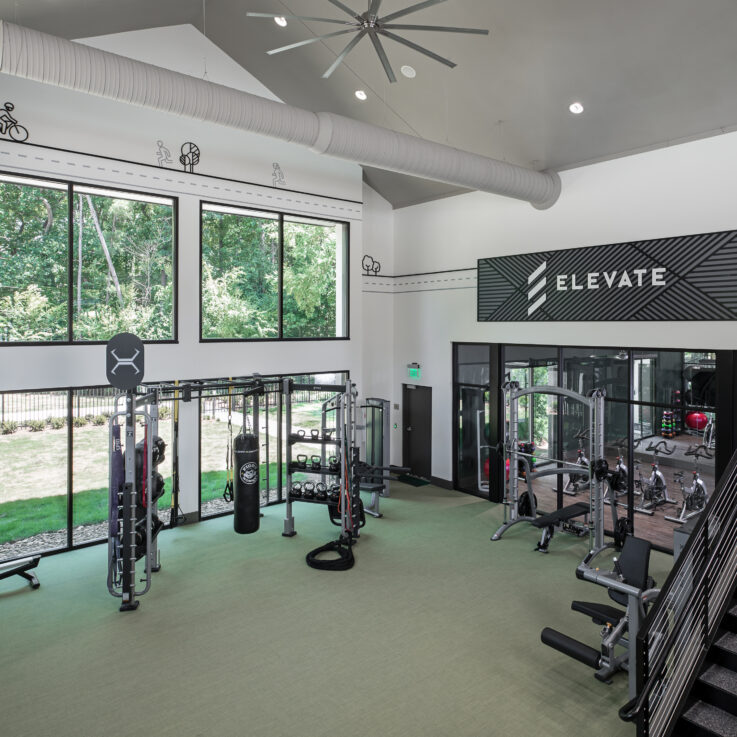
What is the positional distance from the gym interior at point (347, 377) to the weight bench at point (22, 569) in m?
0.04

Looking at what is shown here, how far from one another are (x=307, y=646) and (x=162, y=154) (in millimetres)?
6252

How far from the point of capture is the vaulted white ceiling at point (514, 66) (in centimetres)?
552

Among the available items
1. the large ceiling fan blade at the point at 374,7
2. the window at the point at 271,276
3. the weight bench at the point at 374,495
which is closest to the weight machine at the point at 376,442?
the weight bench at the point at 374,495

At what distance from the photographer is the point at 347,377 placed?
9.73m

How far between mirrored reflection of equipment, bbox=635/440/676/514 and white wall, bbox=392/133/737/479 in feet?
4.30

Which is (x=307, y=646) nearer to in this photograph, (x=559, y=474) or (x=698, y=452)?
(x=559, y=474)

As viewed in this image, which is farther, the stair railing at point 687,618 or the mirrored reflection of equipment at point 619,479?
the mirrored reflection of equipment at point 619,479

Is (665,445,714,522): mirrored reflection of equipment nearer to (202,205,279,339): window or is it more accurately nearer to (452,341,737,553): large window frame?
(452,341,737,553): large window frame

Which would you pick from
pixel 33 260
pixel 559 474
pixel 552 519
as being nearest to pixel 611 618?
pixel 552 519

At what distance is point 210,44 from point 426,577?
7751mm

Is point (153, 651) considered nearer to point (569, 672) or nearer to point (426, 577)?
point (426, 577)

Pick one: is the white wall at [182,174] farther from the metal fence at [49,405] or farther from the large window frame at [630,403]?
the large window frame at [630,403]

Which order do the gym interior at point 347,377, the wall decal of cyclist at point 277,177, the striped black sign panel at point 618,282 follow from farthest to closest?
the wall decal of cyclist at point 277,177, the striped black sign panel at point 618,282, the gym interior at point 347,377

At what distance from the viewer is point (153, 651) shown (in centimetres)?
499
